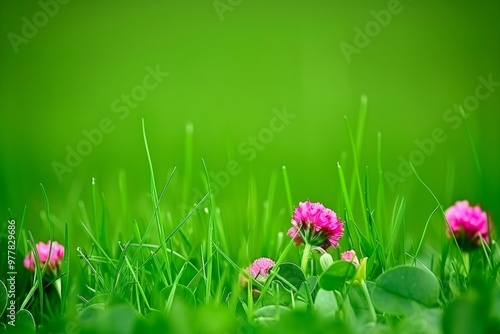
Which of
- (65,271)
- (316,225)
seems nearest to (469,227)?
(316,225)

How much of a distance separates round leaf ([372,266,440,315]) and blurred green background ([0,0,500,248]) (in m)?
0.52

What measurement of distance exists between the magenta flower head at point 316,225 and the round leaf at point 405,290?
0.15m

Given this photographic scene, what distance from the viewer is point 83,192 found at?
150cm

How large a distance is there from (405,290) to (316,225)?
0.17m

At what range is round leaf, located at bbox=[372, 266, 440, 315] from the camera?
2.27ft

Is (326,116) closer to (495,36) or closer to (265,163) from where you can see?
(265,163)

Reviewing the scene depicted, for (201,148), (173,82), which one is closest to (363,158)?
(201,148)

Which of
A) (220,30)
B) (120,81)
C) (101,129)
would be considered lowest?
(101,129)

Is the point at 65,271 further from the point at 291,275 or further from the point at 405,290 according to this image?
the point at 405,290

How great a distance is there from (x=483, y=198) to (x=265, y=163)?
0.64m

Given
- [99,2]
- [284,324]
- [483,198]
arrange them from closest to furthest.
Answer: [284,324] < [483,198] < [99,2]

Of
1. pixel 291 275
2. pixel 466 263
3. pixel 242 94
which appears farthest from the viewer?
pixel 242 94

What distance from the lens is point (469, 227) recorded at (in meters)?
0.94

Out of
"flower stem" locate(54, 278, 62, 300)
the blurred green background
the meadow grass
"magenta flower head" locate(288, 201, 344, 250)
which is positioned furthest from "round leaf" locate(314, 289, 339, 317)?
the blurred green background
